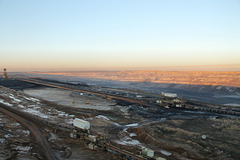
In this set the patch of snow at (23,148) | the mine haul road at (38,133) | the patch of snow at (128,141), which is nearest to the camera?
the mine haul road at (38,133)

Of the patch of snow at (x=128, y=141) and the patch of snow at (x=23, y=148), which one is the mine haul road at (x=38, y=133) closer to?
the patch of snow at (x=23, y=148)

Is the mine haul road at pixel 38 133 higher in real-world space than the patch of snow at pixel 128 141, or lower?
higher

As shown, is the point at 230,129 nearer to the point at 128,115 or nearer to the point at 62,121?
the point at 128,115

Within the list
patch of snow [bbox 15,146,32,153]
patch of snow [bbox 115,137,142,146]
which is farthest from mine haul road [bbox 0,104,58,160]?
patch of snow [bbox 115,137,142,146]

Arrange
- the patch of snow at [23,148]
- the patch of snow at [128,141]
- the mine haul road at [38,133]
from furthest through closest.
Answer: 1. the patch of snow at [128,141]
2. the patch of snow at [23,148]
3. the mine haul road at [38,133]

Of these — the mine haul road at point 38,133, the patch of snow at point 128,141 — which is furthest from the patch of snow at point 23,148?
the patch of snow at point 128,141

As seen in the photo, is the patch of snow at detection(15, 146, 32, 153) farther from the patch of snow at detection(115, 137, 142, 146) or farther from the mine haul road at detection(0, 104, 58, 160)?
the patch of snow at detection(115, 137, 142, 146)

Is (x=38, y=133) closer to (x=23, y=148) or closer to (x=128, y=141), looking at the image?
(x=23, y=148)

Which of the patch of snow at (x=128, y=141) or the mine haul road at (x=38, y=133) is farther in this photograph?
the patch of snow at (x=128, y=141)

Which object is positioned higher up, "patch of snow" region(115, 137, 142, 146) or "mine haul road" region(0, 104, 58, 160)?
"mine haul road" region(0, 104, 58, 160)
